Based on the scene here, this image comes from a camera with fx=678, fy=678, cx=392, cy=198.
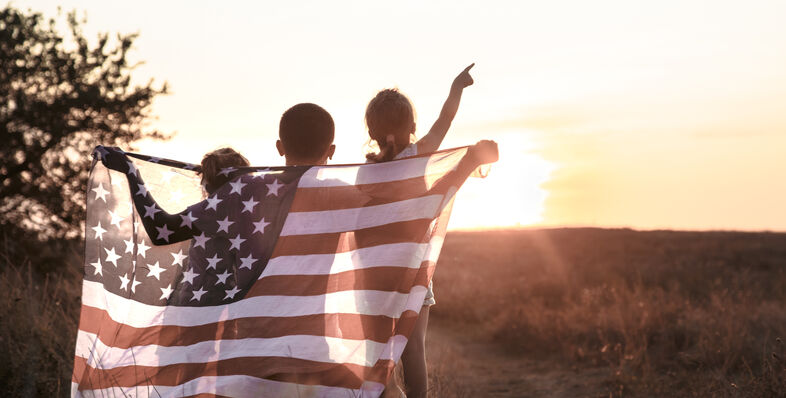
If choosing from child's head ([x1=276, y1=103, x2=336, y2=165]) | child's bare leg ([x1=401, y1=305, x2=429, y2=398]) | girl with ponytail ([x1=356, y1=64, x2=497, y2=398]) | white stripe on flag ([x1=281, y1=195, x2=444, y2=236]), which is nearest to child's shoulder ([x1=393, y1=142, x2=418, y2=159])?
girl with ponytail ([x1=356, y1=64, x2=497, y2=398])

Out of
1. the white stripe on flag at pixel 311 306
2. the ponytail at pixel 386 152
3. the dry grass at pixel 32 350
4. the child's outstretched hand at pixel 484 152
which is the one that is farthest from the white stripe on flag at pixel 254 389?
the dry grass at pixel 32 350

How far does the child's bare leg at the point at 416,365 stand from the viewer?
164 inches

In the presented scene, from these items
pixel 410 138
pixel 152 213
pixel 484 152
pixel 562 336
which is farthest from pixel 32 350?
pixel 562 336

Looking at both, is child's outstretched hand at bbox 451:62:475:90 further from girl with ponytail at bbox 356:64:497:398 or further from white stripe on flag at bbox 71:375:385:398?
white stripe on flag at bbox 71:375:385:398

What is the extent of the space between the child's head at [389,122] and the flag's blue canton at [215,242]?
54cm

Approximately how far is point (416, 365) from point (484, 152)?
1374 millimetres

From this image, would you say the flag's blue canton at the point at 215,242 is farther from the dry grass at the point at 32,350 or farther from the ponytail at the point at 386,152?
the dry grass at the point at 32,350

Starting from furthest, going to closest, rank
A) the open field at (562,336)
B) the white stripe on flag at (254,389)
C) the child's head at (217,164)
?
the open field at (562,336) < the child's head at (217,164) < the white stripe on flag at (254,389)

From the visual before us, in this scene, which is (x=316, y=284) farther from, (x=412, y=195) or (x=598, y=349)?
(x=598, y=349)

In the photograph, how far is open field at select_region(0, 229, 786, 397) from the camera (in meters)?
6.76

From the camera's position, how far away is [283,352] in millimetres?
4047

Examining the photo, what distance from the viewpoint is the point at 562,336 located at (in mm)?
10742

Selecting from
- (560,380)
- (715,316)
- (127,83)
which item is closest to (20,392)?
(560,380)

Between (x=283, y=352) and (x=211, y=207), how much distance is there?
1.05 meters
